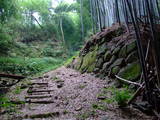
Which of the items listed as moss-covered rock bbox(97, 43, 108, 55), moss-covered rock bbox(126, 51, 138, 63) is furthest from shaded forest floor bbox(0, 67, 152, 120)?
moss-covered rock bbox(97, 43, 108, 55)

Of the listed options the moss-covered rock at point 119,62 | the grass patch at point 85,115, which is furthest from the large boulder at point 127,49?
the grass patch at point 85,115

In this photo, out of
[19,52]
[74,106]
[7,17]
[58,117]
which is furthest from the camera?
[19,52]

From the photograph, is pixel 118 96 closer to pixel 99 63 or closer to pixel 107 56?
pixel 107 56

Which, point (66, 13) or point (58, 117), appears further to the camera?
point (66, 13)

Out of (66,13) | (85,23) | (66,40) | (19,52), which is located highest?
(66,13)

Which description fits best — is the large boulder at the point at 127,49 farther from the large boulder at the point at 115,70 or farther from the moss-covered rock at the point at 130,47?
the large boulder at the point at 115,70

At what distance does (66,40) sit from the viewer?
50.6ft

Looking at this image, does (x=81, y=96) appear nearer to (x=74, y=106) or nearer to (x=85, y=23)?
(x=74, y=106)

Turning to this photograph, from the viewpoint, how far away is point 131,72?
392cm

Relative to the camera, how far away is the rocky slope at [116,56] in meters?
4.09

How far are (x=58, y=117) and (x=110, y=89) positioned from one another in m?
1.60

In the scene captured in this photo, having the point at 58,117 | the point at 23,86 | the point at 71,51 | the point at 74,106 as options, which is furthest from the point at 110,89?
the point at 71,51

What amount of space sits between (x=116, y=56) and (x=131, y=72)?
1.18 m

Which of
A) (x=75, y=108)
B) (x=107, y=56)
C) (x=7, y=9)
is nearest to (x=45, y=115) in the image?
(x=75, y=108)
